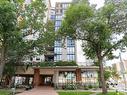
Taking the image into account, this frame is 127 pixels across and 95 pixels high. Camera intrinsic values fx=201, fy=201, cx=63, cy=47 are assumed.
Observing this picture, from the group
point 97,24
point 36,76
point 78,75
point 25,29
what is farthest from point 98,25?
point 36,76

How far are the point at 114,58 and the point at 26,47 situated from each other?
11.8 metres

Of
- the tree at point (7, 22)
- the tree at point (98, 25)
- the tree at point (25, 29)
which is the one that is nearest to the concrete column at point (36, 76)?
the tree at point (25, 29)

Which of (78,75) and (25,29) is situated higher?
(25,29)

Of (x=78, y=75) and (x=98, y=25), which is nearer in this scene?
(x=98, y=25)

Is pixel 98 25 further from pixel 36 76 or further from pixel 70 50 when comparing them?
pixel 70 50

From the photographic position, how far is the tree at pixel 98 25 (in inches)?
855

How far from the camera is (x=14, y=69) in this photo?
3516 centimetres

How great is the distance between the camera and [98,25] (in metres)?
21.0

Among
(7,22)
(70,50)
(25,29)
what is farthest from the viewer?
(70,50)

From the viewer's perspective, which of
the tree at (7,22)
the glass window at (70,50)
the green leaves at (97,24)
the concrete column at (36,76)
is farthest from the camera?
the glass window at (70,50)

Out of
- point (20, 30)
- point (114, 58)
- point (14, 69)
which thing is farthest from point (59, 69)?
point (20, 30)

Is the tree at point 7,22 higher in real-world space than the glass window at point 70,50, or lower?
lower

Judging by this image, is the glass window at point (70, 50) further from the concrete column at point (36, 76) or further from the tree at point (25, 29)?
the tree at point (25, 29)

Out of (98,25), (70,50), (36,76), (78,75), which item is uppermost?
(70,50)
